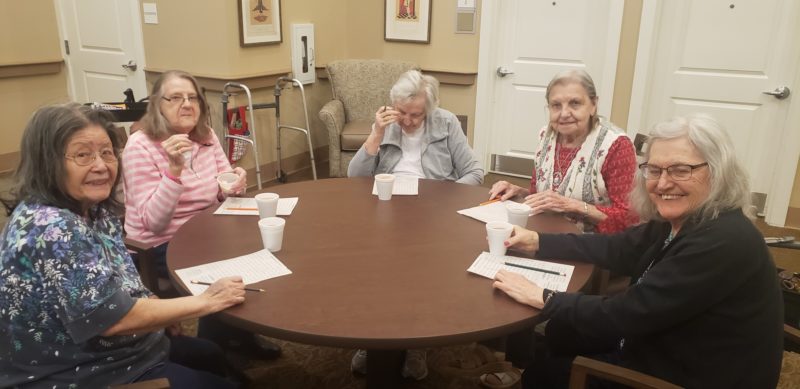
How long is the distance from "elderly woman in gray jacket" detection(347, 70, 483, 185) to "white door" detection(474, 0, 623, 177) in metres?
2.16

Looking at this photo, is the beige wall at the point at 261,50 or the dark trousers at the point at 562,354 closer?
the dark trousers at the point at 562,354

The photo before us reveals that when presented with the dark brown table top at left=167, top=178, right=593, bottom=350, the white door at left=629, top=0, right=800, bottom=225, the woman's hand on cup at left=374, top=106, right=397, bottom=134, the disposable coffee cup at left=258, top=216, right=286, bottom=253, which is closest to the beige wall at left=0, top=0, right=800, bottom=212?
the white door at left=629, top=0, right=800, bottom=225

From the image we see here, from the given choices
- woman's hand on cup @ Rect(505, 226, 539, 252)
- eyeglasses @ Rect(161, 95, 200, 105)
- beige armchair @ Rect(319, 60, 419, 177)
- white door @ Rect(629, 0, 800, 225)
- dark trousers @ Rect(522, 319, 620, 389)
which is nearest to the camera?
dark trousers @ Rect(522, 319, 620, 389)

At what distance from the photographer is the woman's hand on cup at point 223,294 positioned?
127cm

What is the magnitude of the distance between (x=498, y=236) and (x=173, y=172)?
1067 mm

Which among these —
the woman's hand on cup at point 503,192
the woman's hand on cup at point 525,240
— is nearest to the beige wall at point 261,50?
the woman's hand on cup at point 503,192

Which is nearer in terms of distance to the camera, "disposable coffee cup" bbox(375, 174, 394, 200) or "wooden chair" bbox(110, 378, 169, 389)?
"wooden chair" bbox(110, 378, 169, 389)

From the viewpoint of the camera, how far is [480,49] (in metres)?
4.64

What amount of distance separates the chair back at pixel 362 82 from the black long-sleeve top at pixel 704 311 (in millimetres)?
3589

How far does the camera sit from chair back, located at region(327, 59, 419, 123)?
4664 millimetres

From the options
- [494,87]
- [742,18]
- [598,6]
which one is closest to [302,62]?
[494,87]

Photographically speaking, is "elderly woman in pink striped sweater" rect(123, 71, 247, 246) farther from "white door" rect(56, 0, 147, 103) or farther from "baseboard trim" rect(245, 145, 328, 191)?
A: "white door" rect(56, 0, 147, 103)

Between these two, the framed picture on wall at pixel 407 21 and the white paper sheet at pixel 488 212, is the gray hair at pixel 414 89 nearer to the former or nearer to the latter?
the white paper sheet at pixel 488 212

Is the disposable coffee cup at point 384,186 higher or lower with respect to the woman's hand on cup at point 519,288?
higher
